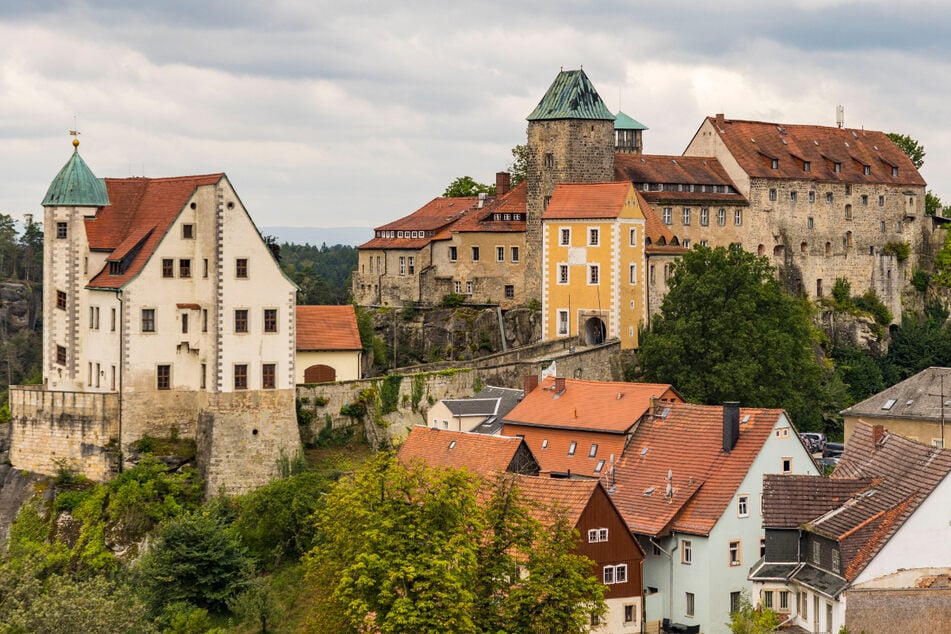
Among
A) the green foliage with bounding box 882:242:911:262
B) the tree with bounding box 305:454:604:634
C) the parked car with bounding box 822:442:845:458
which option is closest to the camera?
the tree with bounding box 305:454:604:634

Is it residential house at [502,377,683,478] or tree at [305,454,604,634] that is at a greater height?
residential house at [502,377,683,478]

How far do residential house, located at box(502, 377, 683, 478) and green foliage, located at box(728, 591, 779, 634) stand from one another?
9.98 metres

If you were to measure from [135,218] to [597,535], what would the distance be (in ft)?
74.9

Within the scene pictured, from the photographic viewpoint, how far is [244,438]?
62062mm

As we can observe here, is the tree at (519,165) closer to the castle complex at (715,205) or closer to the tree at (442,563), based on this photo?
the castle complex at (715,205)

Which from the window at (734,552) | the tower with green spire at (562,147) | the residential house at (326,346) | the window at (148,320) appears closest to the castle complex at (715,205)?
the tower with green spire at (562,147)

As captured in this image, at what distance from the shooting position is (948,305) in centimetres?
10569

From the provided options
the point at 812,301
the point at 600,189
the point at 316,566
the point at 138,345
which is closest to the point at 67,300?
the point at 138,345

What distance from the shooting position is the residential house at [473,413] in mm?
66812

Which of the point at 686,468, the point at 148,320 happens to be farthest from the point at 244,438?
Answer: the point at 686,468

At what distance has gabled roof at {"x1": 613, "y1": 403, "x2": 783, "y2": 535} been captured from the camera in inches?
Answer: 2142

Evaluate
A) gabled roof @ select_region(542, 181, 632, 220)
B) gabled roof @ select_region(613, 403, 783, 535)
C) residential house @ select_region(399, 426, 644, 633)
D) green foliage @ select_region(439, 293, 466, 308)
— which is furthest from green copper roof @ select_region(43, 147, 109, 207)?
green foliage @ select_region(439, 293, 466, 308)

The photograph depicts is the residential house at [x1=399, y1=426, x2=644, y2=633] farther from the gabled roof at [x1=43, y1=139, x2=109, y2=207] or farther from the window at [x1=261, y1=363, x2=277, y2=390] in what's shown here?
the gabled roof at [x1=43, y1=139, x2=109, y2=207]

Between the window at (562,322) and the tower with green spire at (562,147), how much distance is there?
317 centimetres
